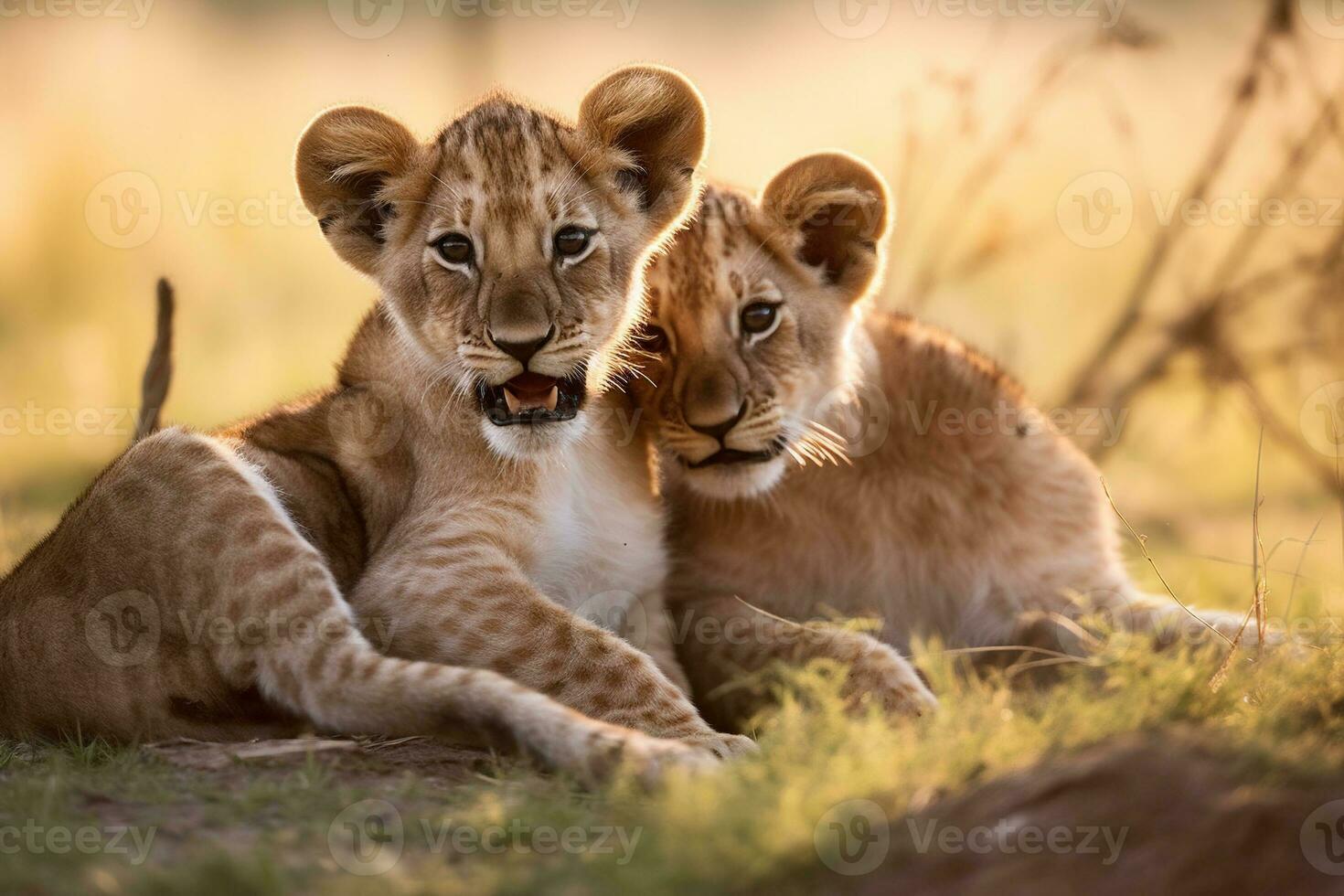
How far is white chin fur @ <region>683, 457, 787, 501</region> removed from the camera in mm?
4332

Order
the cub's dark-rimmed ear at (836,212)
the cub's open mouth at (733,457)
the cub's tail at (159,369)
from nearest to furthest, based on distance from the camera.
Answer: the cub's open mouth at (733,457)
the cub's dark-rimmed ear at (836,212)
the cub's tail at (159,369)

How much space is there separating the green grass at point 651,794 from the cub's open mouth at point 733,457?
99 centimetres

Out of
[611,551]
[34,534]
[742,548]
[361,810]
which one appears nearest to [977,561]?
[742,548]

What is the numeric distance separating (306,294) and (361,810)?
9768 mm

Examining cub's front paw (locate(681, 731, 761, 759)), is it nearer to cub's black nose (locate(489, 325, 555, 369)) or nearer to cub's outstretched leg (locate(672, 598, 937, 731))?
cub's outstretched leg (locate(672, 598, 937, 731))

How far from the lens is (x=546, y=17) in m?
12.5

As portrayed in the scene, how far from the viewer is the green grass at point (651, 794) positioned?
243cm

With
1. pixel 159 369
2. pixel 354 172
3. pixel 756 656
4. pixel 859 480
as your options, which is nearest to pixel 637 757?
pixel 756 656

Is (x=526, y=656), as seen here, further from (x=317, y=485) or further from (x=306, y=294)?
(x=306, y=294)

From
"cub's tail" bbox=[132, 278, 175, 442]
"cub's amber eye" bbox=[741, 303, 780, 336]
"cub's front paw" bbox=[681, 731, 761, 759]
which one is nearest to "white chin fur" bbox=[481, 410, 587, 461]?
"cub's amber eye" bbox=[741, 303, 780, 336]

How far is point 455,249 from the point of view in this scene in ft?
13.4

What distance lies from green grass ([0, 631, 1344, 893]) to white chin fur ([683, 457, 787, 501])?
98cm

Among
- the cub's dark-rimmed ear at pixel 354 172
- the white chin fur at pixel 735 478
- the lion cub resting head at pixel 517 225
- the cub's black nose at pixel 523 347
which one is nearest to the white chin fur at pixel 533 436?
the lion cub resting head at pixel 517 225

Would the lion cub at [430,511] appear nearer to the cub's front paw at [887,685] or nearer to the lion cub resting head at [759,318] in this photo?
the lion cub resting head at [759,318]
